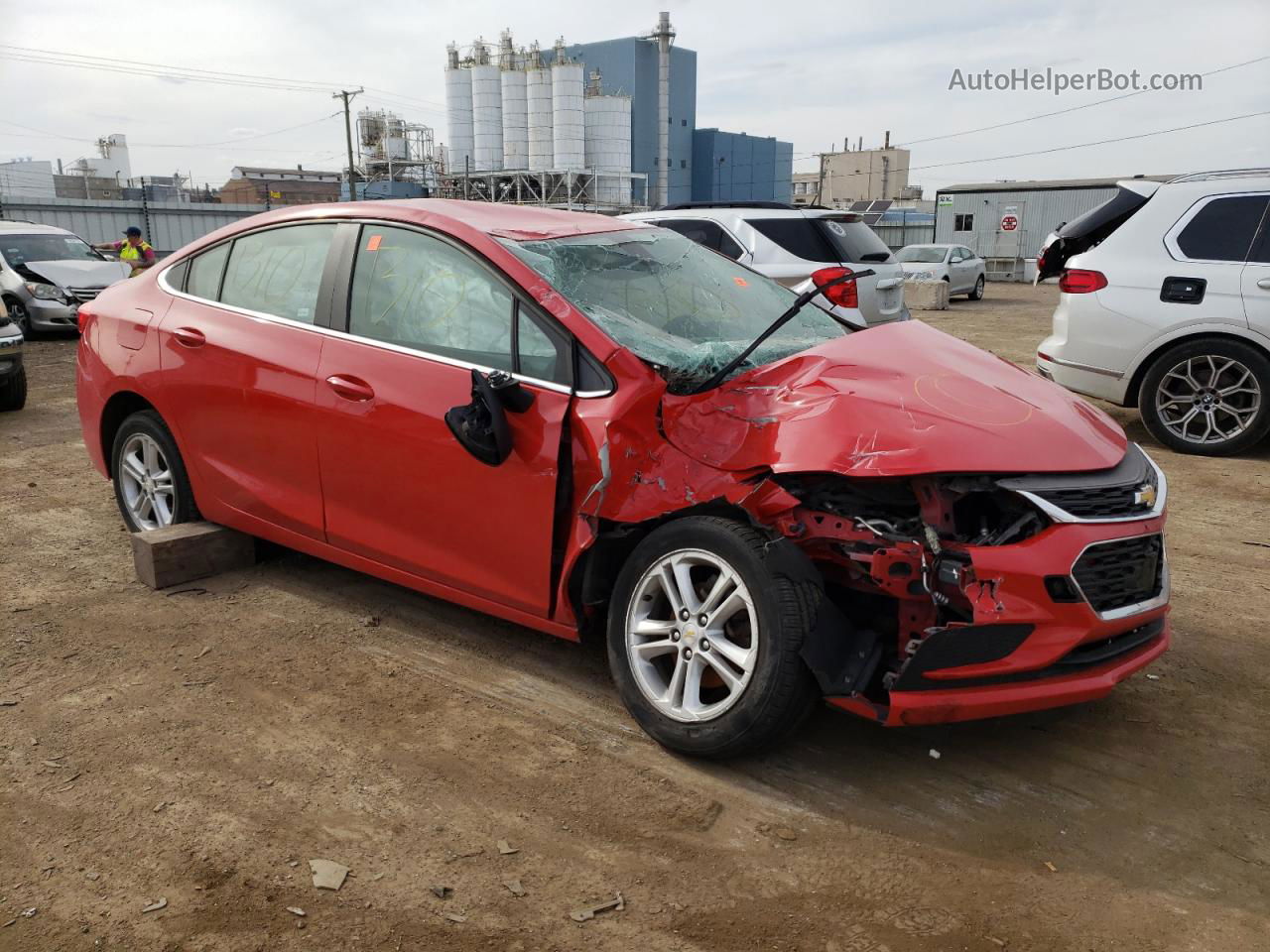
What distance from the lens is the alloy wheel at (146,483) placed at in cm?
480

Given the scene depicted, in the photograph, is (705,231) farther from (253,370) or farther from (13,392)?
(13,392)

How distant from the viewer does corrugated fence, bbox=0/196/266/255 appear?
29203 millimetres

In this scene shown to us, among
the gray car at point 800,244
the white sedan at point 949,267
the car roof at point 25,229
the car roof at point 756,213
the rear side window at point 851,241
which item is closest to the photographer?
the gray car at point 800,244

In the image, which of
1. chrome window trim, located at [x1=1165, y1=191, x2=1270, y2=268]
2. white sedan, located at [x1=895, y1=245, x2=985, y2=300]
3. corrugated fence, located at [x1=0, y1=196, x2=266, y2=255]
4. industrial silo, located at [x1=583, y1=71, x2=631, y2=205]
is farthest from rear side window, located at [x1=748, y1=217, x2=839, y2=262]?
industrial silo, located at [x1=583, y1=71, x2=631, y2=205]

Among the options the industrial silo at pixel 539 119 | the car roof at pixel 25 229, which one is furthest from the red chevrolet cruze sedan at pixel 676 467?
the industrial silo at pixel 539 119

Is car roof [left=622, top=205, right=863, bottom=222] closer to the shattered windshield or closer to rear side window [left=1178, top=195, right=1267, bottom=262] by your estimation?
rear side window [left=1178, top=195, right=1267, bottom=262]

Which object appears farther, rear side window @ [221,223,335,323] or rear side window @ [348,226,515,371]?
rear side window @ [221,223,335,323]

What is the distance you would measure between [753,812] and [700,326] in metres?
1.73

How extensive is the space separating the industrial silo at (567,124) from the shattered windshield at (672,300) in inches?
1952

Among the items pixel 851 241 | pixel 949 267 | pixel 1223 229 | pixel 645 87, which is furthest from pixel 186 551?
pixel 645 87

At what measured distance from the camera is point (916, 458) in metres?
2.84

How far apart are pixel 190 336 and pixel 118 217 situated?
30.8m

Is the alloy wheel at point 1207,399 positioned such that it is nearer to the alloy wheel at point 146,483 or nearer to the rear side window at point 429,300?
the rear side window at point 429,300

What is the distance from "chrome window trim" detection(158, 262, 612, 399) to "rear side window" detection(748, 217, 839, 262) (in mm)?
5643
